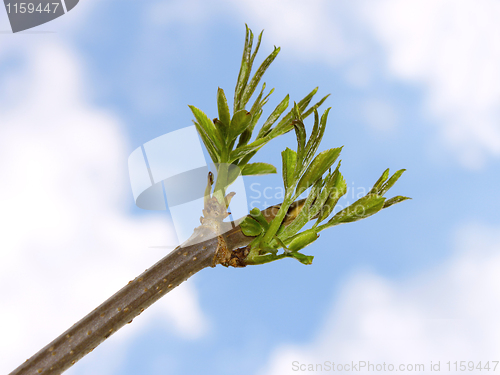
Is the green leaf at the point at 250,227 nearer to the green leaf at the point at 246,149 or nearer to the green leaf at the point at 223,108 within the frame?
the green leaf at the point at 246,149

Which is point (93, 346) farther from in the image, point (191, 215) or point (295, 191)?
point (295, 191)

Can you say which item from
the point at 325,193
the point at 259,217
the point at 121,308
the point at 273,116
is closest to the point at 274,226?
the point at 259,217

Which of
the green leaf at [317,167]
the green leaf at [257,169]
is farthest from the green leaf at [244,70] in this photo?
the green leaf at [317,167]

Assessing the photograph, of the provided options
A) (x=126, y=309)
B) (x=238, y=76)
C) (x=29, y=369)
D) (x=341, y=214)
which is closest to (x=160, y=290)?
(x=126, y=309)

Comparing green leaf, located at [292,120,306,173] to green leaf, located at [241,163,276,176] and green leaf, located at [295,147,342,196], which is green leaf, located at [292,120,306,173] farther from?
green leaf, located at [241,163,276,176]

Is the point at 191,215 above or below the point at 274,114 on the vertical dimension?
below

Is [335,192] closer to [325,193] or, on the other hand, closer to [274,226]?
[325,193]
